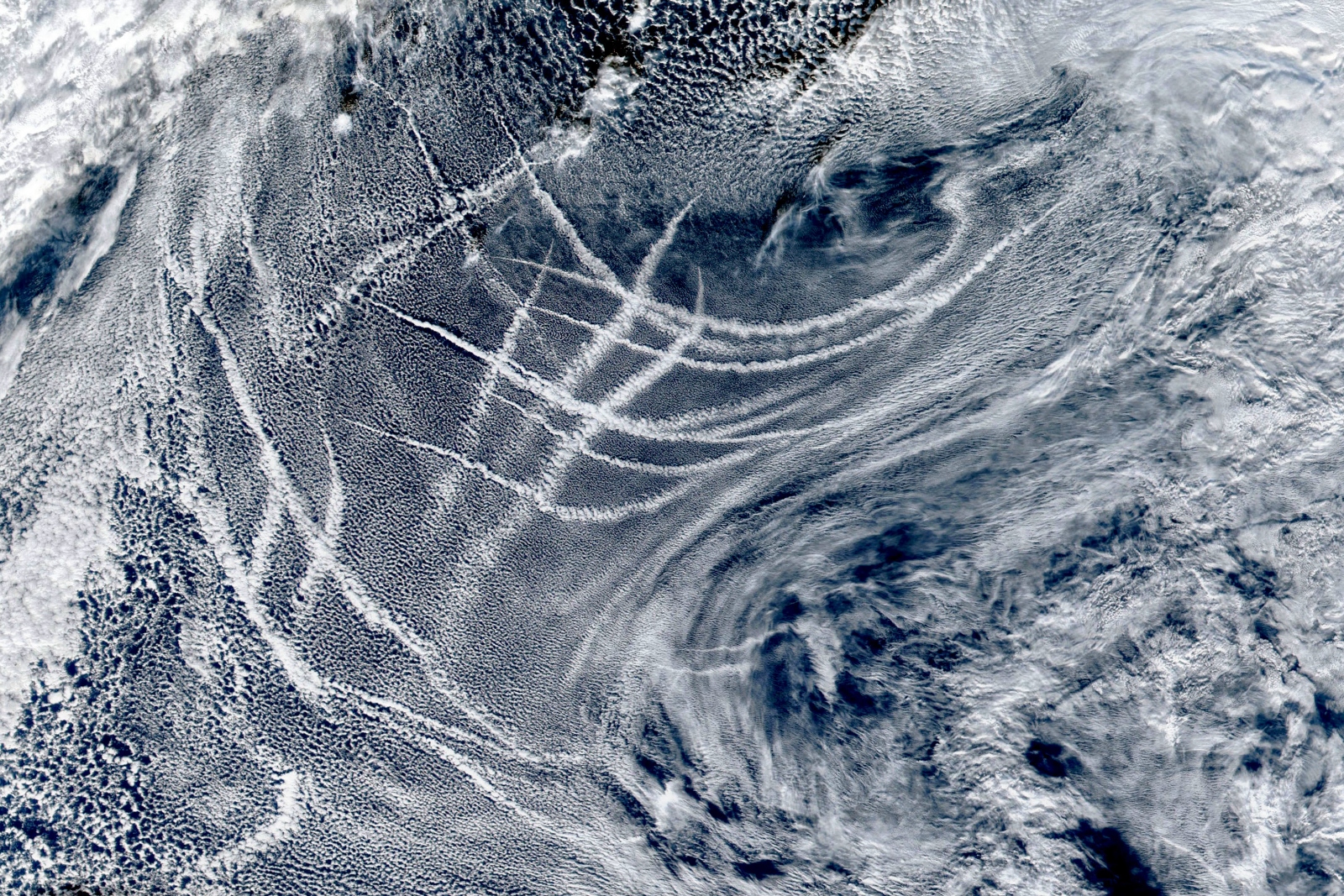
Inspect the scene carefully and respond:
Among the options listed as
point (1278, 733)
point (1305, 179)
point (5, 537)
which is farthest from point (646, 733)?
point (1305, 179)

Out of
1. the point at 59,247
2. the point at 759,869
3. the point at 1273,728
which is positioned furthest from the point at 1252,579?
the point at 59,247

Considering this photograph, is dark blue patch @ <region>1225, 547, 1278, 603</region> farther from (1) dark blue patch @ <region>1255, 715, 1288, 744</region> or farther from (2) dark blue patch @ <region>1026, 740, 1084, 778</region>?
(2) dark blue patch @ <region>1026, 740, 1084, 778</region>

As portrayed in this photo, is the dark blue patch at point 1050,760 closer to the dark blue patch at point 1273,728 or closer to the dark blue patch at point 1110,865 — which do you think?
the dark blue patch at point 1110,865

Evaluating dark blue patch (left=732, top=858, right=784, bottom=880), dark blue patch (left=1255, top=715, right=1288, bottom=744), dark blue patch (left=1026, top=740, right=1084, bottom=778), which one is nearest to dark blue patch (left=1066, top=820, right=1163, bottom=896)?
dark blue patch (left=1026, top=740, right=1084, bottom=778)

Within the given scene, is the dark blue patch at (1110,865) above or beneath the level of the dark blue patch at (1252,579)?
beneath

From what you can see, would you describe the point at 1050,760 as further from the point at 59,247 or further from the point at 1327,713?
the point at 59,247

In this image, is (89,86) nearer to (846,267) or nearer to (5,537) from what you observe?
(5,537)

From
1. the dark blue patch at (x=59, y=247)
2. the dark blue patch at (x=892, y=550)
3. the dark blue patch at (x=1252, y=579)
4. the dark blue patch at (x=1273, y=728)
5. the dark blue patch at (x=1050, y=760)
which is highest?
the dark blue patch at (x=59, y=247)

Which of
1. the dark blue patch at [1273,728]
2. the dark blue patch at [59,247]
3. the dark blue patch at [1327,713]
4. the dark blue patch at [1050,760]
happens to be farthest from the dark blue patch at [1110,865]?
the dark blue patch at [59,247]

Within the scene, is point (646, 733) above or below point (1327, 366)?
above

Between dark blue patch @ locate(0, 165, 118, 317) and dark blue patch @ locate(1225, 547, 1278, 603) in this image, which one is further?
dark blue patch @ locate(0, 165, 118, 317)

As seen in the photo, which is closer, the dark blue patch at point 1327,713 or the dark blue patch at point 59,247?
the dark blue patch at point 1327,713
